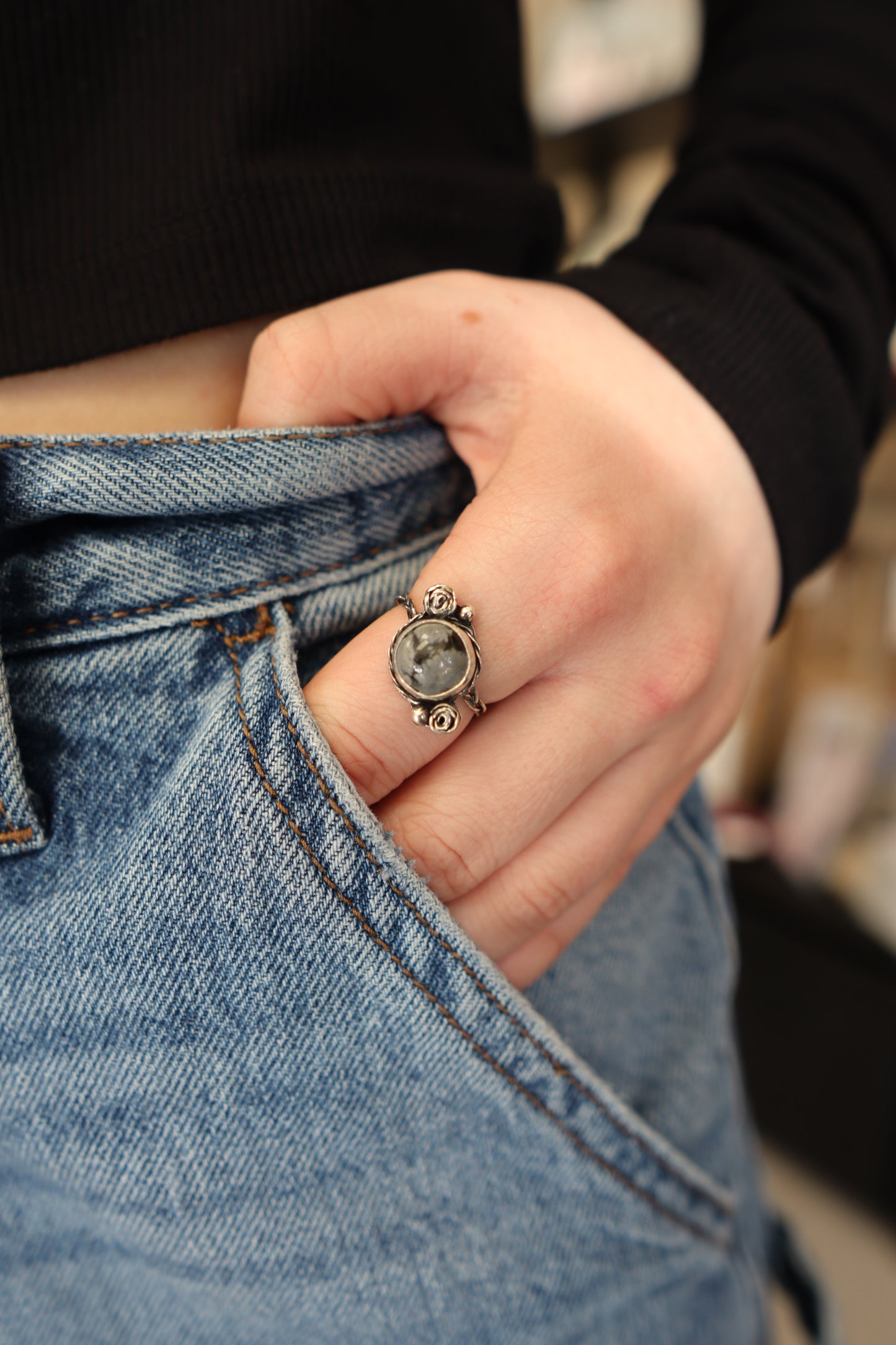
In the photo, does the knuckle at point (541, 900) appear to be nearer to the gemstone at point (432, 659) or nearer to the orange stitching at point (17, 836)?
the gemstone at point (432, 659)

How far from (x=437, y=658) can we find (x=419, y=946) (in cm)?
16

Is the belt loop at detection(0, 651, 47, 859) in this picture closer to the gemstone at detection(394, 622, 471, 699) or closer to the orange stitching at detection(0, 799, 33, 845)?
the orange stitching at detection(0, 799, 33, 845)

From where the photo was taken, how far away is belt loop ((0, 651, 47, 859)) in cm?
44

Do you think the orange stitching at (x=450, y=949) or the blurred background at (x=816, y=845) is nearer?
the orange stitching at (x=450, y=949)

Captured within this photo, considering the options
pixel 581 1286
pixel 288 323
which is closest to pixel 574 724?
pixel 288 323

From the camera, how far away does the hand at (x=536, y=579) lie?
484 millimetres

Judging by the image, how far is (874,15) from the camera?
792 millimetres

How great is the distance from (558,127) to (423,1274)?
2.35m

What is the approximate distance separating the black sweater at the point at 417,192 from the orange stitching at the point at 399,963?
0.75 feet

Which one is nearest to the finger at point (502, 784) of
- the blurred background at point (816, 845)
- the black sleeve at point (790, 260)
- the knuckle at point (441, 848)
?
the knuckle at point (441, 848)

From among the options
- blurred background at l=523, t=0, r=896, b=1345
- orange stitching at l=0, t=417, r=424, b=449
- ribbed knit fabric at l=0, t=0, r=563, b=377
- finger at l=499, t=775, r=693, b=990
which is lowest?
blurred background at l=523, t=0, r=896, b=1345

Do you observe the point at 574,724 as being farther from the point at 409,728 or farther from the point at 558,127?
the point at 558,127

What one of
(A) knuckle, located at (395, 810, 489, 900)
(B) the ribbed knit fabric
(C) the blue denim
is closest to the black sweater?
(B) the ribbed knit fabric

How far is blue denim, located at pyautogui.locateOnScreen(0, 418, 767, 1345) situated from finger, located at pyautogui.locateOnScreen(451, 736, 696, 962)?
0.05 m
